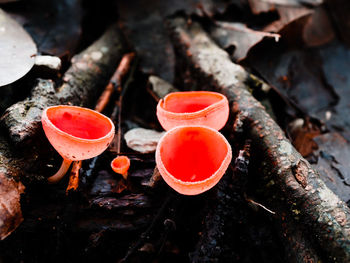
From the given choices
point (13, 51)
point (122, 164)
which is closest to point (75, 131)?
point (122, 164)

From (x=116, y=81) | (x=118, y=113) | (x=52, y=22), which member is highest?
(x=52, y=22)

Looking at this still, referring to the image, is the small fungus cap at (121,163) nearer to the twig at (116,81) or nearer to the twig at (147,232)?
the twig at (147,232)

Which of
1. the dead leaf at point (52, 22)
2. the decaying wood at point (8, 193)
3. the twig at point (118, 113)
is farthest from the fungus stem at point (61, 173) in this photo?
the dead leaf at point (52, 22)

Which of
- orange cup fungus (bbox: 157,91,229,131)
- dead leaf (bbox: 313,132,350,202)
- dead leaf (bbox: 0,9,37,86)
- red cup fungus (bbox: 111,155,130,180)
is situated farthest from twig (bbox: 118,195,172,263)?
dead leaf (bbox: 0,9,37,86)

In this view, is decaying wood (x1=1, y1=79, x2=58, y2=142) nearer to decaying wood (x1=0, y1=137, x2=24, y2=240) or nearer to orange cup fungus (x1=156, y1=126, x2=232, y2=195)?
decaying wood (x1=0, y1=137, x2=24, y2=240)

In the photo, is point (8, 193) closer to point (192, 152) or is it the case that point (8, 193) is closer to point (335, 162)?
point (192, 152)

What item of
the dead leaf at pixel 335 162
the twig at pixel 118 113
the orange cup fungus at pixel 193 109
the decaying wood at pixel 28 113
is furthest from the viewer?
the twig at pixel 118 113

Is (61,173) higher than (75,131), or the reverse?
(75,131)
